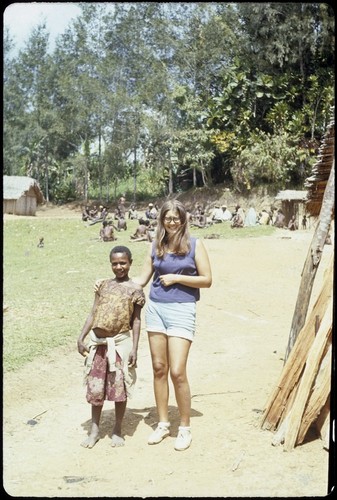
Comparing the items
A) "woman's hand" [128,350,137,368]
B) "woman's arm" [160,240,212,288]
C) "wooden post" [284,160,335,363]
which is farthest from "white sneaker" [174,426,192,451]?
"wooden post" [284,160,335,363]

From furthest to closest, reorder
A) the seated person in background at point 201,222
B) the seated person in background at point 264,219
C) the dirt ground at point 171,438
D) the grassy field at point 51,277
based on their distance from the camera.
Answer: the seated person in background at point 264,219, the seated person in background at point 201,222, the grassy field at point 51,277, the dirt ground at point 171,438

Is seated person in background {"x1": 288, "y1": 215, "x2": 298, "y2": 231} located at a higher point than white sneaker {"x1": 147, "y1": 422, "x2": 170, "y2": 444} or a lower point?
higher

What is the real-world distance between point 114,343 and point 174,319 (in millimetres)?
571

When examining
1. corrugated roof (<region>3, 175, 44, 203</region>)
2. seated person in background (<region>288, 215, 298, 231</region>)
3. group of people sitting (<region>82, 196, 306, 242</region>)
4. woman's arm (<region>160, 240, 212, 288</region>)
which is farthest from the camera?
corrugated roof (<region>3, 175, 44, 203</region>)

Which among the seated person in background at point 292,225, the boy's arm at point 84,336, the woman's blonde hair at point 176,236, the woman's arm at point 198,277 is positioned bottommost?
the seated person in background at point 292,225

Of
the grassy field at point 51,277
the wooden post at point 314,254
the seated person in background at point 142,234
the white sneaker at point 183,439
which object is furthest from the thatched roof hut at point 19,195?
the white sneaker at point 183,439

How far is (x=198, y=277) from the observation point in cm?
427

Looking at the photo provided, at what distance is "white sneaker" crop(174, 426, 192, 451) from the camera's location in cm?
430

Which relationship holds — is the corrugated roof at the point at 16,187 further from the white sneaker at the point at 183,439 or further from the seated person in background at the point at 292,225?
the white sneaker at the point at 183,439

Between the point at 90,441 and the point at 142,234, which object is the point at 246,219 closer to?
the point at 142,234

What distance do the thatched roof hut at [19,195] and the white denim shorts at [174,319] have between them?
96.0ft

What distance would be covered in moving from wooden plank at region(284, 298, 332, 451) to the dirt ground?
0.13 m

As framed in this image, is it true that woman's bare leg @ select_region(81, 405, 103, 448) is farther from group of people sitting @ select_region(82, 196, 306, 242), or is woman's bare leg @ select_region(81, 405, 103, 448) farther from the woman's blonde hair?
group of people sitting @ select_region(82, 196, 306, 242)

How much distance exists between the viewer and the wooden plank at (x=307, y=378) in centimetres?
426
